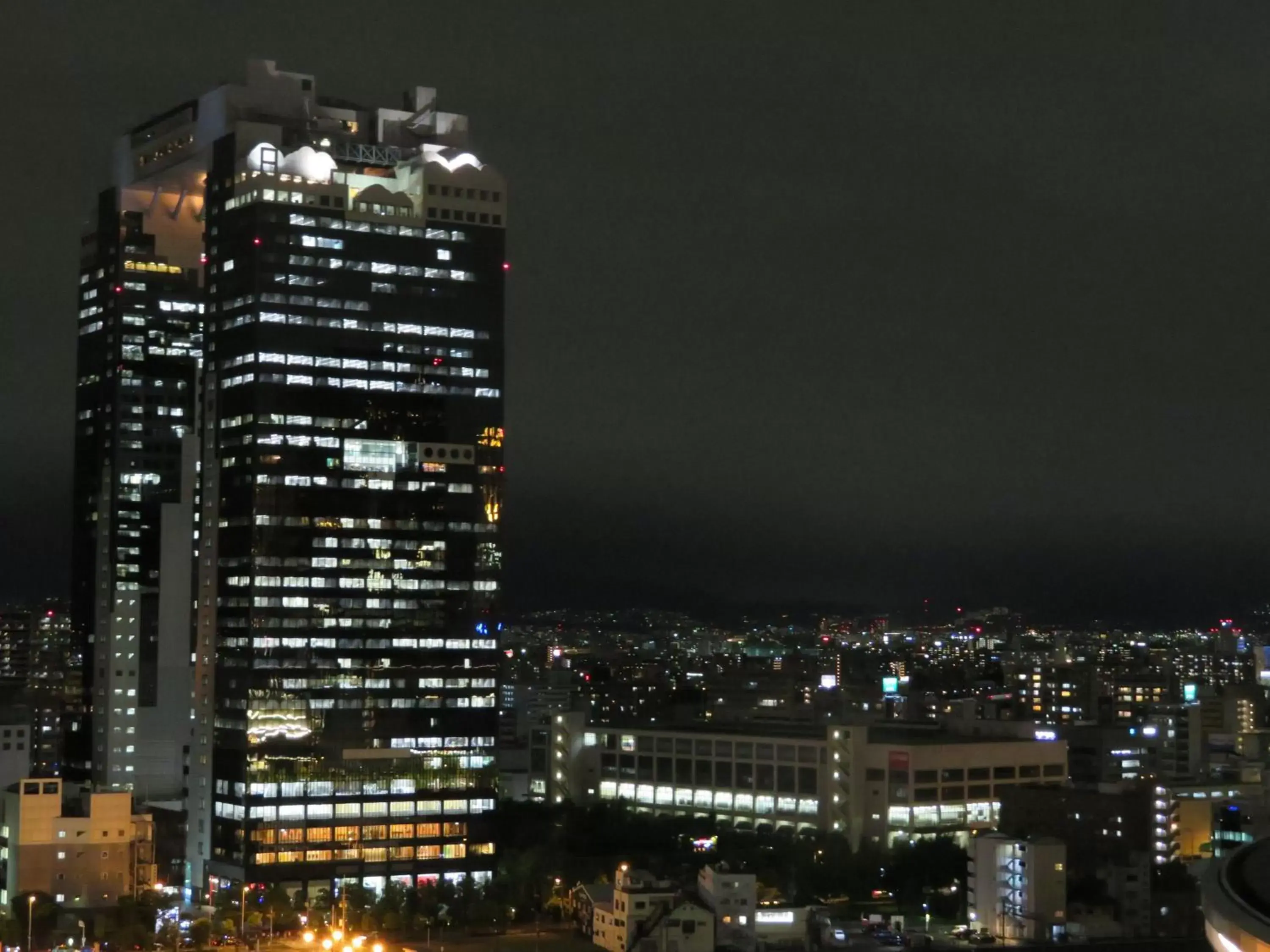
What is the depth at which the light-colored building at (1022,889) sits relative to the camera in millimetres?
23969

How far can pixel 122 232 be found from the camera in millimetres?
32469

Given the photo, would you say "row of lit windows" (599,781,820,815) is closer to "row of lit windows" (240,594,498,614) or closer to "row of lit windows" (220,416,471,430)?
"row of lit windows" (240,594,498,614)

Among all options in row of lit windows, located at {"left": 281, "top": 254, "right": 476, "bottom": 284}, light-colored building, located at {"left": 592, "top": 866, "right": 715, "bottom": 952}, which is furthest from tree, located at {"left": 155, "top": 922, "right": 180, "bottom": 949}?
row of lit windows, located at {"left": 281, "top": 254, "right": 476, "bottom": 284}

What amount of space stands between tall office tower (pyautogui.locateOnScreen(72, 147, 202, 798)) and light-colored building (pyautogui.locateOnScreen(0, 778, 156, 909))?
6226 millimetres

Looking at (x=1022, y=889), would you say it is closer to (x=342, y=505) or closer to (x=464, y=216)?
(x=342, y=505)

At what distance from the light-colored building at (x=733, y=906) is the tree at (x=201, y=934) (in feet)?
17.8

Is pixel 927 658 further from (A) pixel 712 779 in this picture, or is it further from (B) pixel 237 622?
(B) pixel 237 622

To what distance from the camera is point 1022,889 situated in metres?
24.2

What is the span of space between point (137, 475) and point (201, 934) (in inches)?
504

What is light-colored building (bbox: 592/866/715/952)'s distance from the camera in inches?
861

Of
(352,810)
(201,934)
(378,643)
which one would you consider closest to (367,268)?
(378,643)

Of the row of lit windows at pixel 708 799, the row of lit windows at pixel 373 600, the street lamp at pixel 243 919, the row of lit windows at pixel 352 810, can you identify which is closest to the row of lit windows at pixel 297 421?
the row of lit windows at pixel 373 600

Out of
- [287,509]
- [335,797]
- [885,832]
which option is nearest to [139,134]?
[287,509]

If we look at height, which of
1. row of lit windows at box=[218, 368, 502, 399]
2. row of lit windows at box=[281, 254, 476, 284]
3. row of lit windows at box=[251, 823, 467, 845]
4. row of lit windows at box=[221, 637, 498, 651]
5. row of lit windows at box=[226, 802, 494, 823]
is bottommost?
row of lit windows at box=[251, 823, 467, 845]
